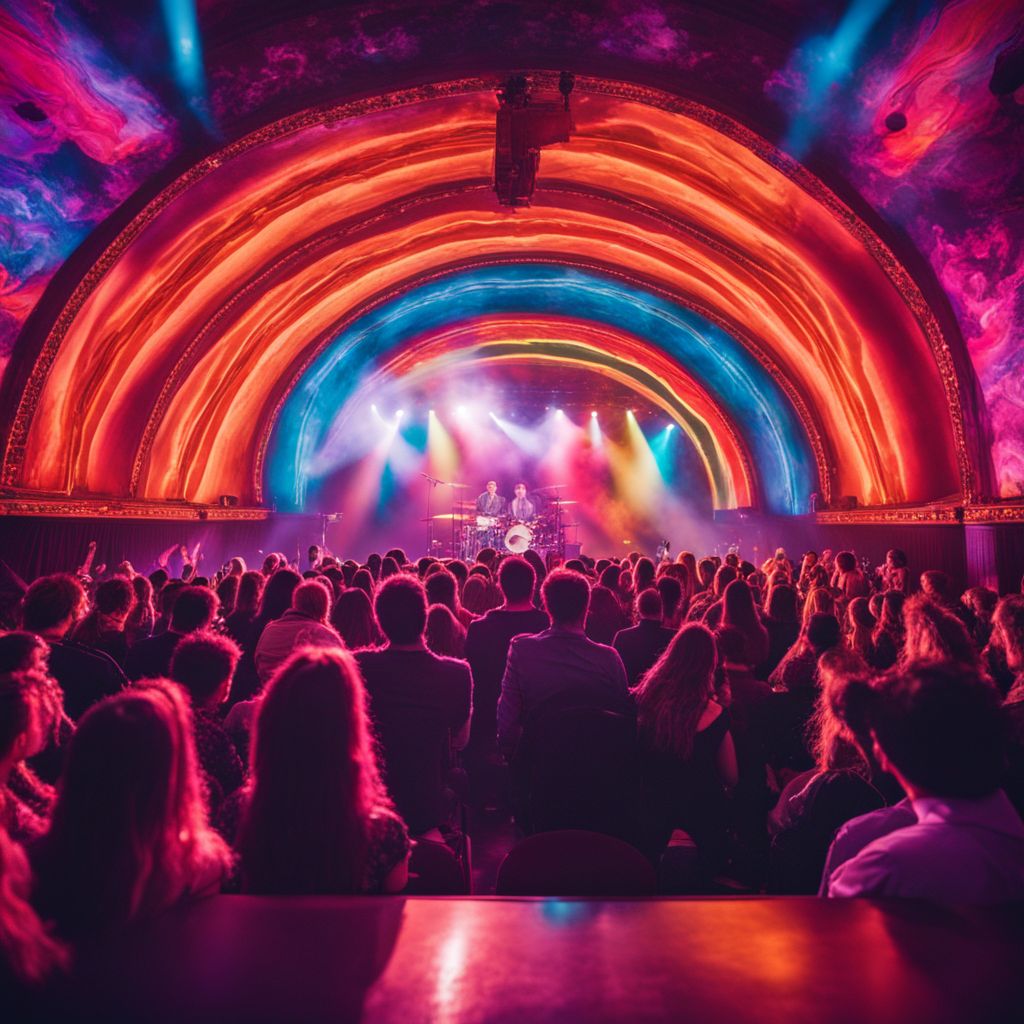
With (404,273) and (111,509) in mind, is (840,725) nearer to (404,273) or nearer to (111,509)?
(111,509)

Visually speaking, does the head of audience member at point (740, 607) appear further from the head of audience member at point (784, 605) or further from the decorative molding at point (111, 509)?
the decorative molding at point (111, 509)

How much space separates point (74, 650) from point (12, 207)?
793 centimetres

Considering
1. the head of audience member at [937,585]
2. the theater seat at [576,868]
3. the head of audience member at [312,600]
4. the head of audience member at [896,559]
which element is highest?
the head of audience member at [896,559]

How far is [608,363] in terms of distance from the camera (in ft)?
93.9

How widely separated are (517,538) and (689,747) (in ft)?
72.8

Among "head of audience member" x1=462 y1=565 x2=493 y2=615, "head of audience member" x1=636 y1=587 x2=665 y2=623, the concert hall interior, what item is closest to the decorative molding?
the concert hall interior

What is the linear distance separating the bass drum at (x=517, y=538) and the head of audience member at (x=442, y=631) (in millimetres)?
19457

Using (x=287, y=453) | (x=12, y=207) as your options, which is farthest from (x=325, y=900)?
(x=287, y=453)

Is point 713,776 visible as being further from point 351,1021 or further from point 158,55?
point 158,55

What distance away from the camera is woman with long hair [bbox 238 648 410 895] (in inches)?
89.8

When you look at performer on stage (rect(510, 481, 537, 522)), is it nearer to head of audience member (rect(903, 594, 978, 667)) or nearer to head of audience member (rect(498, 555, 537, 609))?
head of audience member (rect(498, 555, 537, 609))

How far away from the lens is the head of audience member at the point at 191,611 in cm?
487

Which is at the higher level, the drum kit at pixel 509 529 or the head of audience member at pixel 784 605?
the drum kit at pixel 509 529

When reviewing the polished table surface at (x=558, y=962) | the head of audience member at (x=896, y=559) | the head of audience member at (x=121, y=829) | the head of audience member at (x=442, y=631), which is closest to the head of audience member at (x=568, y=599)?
the head of audience member at (x=442, y=631)
